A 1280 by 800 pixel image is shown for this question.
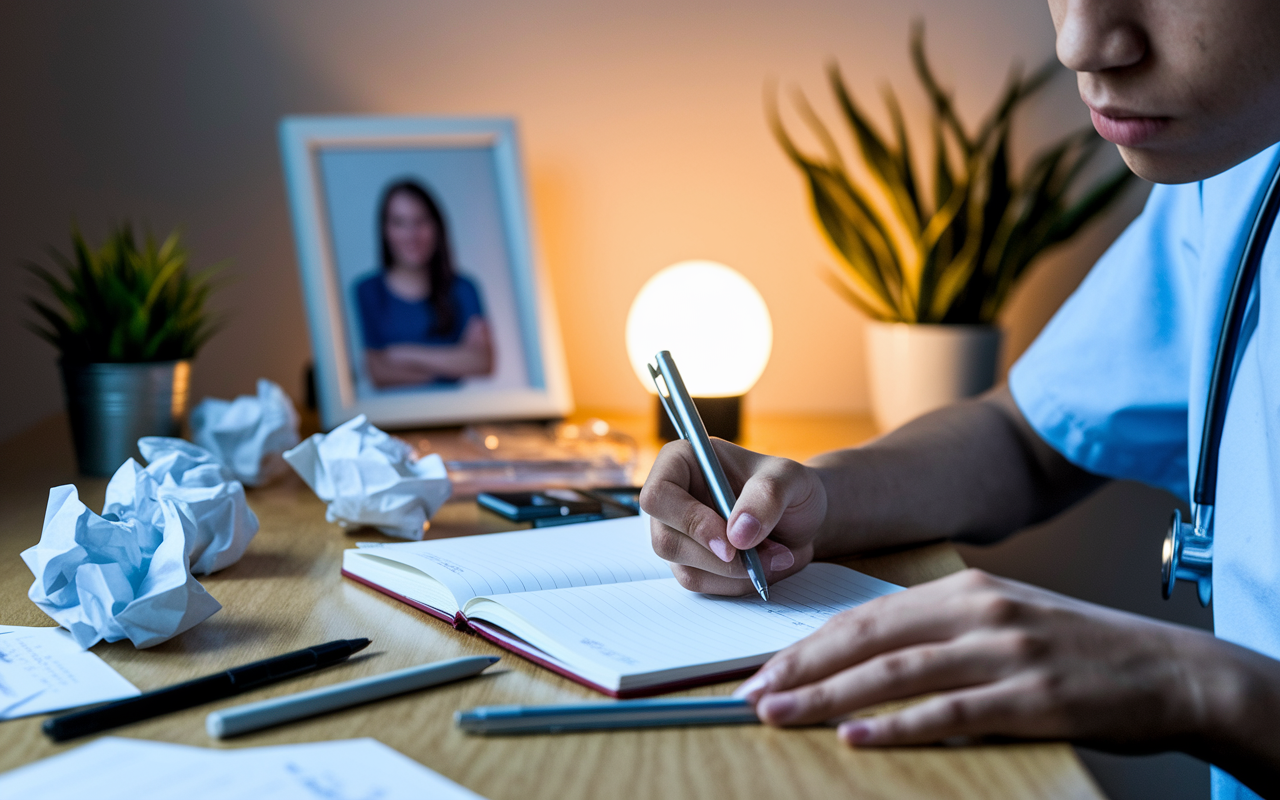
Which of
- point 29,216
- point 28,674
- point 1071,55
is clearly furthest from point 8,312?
point 1071,55

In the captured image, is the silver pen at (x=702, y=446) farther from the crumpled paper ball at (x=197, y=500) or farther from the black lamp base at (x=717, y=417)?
the black lamp base at (x=717, y=417)

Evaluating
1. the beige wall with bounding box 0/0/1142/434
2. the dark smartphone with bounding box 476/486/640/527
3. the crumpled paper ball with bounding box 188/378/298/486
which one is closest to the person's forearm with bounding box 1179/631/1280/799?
the dark smartphone with bounding box 476/486/640/527

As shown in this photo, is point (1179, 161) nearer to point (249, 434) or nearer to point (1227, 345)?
point (1227, 345)

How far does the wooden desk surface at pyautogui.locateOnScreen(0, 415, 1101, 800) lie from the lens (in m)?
0.37

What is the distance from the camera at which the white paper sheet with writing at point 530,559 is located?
0.56 metres

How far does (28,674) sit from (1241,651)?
53 cm

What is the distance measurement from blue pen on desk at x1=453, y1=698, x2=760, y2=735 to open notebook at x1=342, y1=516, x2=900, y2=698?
0.02m

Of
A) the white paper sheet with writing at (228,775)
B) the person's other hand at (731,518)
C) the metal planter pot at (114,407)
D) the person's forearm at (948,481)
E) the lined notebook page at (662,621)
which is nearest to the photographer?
the white paper sheet with writing at (228,775)

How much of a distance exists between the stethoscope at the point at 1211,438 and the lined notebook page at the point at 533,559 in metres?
0.31

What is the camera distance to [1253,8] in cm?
48

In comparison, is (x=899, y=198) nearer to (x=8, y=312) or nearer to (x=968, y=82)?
(x=968, y=82)

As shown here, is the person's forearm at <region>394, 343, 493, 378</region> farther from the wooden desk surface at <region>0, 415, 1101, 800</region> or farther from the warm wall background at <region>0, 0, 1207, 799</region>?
the wooden desk surface at <region>0, 415, 1101, 800</region>

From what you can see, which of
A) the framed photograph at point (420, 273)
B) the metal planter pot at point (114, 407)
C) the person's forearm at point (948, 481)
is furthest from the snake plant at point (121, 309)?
the person's forearm at point (948, 481)

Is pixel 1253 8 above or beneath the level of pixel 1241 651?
above
